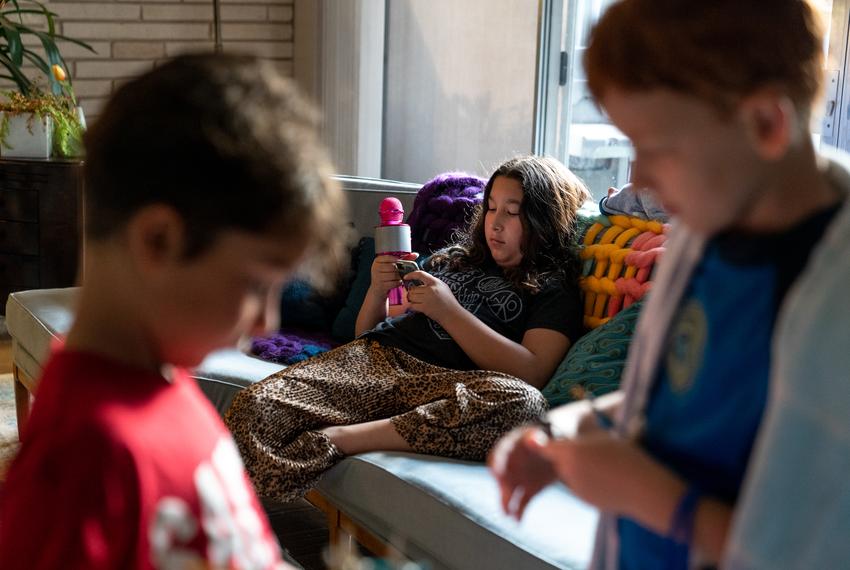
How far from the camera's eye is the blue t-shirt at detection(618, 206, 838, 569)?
0.71 metres

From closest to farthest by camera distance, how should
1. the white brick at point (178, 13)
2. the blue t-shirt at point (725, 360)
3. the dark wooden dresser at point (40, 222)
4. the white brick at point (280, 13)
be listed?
the blue t-shirt at point (725, 360) < the dark wooden dresser at point (40, 222) < the white brick at point (178, 13) < the white brick at point (280, 13)

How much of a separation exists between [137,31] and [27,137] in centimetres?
103

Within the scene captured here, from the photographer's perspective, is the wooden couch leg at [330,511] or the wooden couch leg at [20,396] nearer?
the wooden couch leg at [330,511]

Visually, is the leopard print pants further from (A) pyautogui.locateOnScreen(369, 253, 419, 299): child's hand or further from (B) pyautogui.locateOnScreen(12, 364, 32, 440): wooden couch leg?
(B) pyautogui.locateOnScreen(12, 364, 32, 440): wooden couch leg

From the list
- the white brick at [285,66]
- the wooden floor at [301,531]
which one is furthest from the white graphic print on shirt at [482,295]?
the white brick at [285,66]

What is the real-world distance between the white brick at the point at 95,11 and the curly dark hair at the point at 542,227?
9.71ft

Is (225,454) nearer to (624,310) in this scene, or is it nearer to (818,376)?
(818,376)

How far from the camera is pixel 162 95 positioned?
25.2 inches

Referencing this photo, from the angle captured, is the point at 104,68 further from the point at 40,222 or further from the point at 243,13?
the point at 40,222

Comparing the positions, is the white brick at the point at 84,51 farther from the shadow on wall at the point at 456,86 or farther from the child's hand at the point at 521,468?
the child's hand at the point at 521,468

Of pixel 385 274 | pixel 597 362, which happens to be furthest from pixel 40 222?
pixel 597 362

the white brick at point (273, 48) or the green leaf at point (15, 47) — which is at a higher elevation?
the white brick at point (273, 48)

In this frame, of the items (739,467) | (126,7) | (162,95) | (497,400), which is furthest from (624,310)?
(126,7)

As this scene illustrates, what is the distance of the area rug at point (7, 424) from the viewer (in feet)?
8.90
